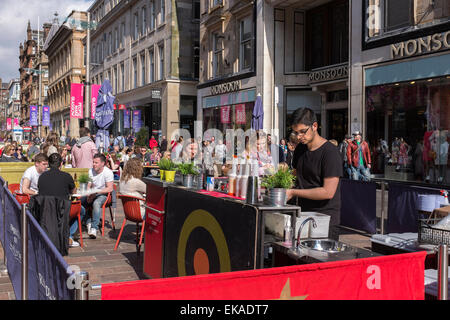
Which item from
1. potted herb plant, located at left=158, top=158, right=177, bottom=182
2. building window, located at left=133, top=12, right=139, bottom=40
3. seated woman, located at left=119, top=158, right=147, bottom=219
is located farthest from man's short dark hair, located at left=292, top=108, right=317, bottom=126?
building window, located at left=133, top=12, right=139, bottom=40

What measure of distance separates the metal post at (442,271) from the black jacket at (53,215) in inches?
196

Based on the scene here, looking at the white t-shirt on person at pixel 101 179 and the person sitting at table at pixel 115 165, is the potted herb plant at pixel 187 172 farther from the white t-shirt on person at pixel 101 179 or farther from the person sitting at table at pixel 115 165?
the person sitting at table at pixel 115 165

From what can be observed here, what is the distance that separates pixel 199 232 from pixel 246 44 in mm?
20793

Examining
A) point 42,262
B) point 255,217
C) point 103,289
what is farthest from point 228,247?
point 103,289

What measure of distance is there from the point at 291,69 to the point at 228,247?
19.7m

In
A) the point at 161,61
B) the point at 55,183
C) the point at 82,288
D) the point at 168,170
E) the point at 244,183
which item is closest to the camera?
the point at 82,288

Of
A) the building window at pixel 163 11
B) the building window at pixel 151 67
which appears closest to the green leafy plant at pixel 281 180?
the building window at pixel 163 11

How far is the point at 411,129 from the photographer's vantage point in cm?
1566

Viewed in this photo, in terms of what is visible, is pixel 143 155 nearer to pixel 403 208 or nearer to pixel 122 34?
pixel 403 208

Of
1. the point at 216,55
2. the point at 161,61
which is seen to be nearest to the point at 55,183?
the point at 216,55

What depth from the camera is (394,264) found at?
2.81 meters

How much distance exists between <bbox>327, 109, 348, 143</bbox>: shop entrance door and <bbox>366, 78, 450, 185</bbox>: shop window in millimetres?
3345

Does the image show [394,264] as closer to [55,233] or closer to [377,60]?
[55,233]

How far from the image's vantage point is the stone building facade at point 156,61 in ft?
105
